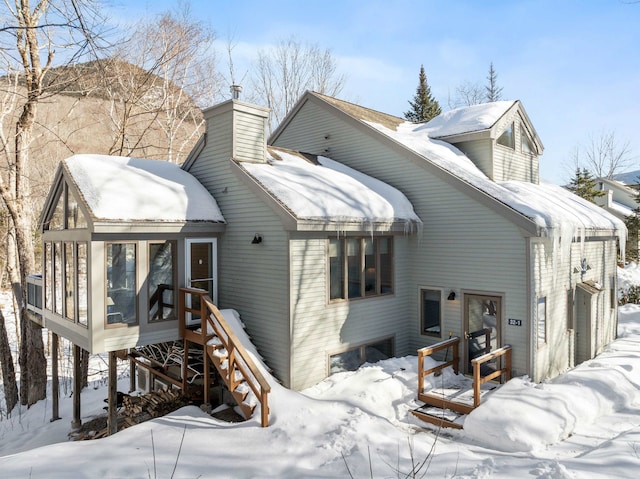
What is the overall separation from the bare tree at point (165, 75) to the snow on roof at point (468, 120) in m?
10.9

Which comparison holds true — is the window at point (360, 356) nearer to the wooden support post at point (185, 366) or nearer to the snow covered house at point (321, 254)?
the snow covered house at point (321, 254)

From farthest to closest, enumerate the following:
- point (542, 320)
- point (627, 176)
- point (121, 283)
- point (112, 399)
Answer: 1. point (627, 176)
2. point (542, 320)
3. point (112, 399)
4. point (121, 283)

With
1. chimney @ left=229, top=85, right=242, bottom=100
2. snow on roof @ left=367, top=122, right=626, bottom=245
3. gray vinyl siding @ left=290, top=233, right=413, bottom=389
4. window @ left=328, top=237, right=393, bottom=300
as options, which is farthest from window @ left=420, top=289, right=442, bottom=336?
chimney @ left=229, top=85, right=242, bottom=100

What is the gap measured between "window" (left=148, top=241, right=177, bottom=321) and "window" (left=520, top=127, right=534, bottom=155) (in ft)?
38.5

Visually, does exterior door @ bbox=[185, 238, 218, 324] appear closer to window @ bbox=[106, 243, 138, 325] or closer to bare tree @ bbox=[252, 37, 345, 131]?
window @ bbox=[106, 243, 138, 325]

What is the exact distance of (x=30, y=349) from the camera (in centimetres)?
1269

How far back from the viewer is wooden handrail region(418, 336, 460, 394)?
870cm

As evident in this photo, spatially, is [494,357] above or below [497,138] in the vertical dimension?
below

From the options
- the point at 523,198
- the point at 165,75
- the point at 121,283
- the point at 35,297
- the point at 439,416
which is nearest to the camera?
the point at 439,416

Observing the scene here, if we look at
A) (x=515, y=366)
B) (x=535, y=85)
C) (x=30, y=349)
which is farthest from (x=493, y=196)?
(x=30, y=349)

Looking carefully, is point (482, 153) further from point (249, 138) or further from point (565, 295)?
point (249, 138)

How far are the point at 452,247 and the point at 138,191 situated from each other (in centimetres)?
715

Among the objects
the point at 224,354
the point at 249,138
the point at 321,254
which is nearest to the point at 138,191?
the point at 249,138

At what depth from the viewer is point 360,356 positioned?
9922 millimetres
